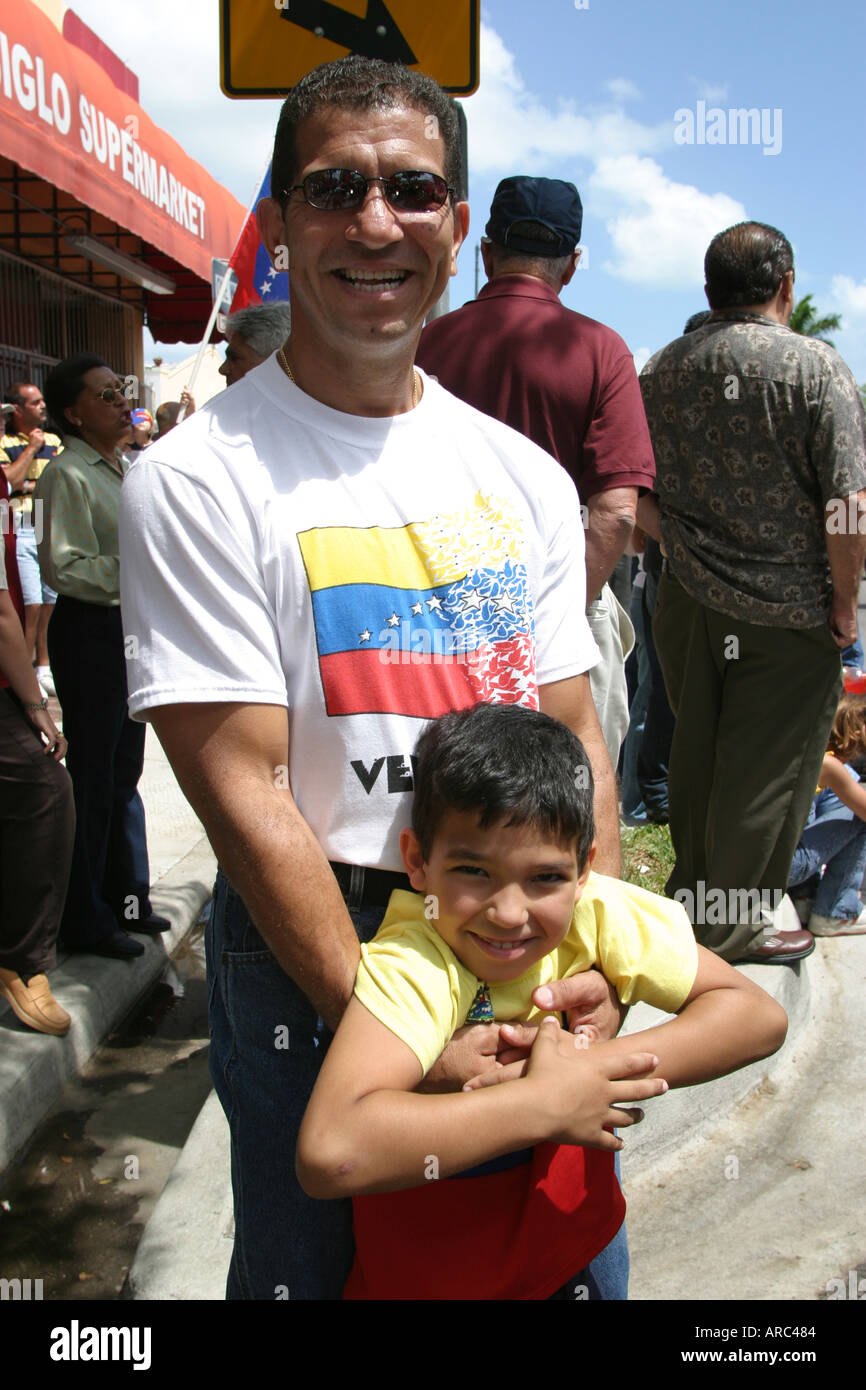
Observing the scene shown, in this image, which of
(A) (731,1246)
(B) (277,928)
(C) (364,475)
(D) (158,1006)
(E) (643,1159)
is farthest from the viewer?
(D) (158,1006)

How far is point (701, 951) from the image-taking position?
1.78 metres

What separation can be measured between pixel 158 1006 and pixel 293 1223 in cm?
295

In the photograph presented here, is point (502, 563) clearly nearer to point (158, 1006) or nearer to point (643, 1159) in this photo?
point (643, 1159)

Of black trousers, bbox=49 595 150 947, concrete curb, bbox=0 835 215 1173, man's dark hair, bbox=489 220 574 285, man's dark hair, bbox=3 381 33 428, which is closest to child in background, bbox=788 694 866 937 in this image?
man's dark hair, bbox=489 220 574 285

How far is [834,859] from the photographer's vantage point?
15.7ft

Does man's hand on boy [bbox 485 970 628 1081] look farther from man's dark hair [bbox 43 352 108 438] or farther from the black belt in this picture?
man's dark hair [bbox 43 352 108 438]

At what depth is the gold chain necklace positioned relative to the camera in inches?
70.4

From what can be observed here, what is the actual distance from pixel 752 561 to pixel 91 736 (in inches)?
98.0

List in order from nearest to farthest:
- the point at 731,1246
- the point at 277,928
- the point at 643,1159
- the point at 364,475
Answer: the point at 277,928 → the point at 364,475 → the point at 731,1246 → the point at 643,1159

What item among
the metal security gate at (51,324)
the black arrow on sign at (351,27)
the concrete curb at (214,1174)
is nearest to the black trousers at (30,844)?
the concrete curb at (214,1174)

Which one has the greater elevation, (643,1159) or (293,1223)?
(293,1223)

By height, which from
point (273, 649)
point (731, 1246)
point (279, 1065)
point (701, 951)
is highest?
point (273, 649)

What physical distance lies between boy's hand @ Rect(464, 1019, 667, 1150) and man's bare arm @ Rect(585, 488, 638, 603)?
87.3 inches
